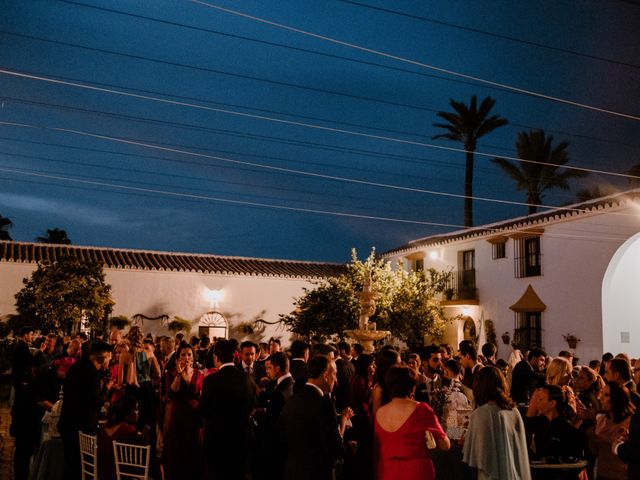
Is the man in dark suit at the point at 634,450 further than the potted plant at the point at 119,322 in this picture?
No

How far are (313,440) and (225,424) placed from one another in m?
1.40

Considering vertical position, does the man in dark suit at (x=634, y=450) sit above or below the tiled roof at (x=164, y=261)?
below

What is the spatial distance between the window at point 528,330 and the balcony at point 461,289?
276 cm

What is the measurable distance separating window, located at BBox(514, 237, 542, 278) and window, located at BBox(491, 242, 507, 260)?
710 mm

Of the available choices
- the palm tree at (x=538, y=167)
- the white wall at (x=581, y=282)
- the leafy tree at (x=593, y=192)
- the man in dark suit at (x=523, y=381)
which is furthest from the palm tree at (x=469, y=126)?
the man in dark suit at (x=523, y=381)

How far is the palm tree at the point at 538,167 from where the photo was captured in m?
34.0

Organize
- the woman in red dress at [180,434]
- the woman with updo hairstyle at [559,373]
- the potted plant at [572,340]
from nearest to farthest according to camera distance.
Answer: the woman in red dress at [180,434]
the woman with updo hairstyle at [559,373]
the potted plant at [572,340]

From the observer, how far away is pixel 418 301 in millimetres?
26422

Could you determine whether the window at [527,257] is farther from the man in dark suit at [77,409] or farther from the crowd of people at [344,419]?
the man in dark suit at [77,409]

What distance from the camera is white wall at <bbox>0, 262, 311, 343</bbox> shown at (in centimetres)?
2832

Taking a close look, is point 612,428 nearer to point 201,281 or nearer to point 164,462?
point 164,462

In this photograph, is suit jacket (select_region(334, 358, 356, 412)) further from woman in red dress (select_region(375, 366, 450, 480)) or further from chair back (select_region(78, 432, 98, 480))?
chair back (select_region(78, 432, 98, 480))

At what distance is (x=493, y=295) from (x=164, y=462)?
21.4m

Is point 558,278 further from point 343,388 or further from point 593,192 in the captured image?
point 343,388
